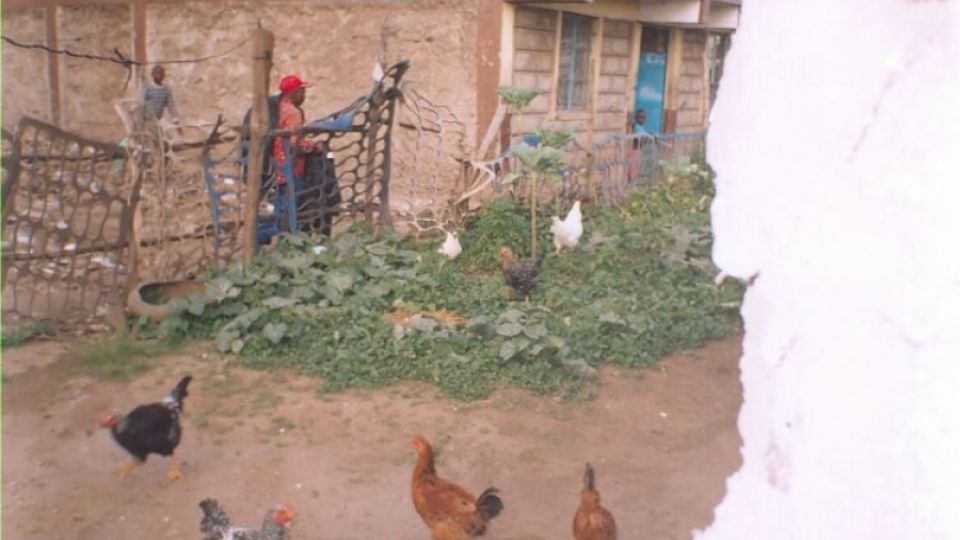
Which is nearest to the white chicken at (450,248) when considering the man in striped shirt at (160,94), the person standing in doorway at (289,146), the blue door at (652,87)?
the person standing in doorway at (289,146)

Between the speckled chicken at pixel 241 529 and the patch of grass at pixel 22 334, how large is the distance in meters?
3.26

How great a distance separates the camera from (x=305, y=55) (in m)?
10.5

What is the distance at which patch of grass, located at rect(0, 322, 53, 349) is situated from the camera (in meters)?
6.00

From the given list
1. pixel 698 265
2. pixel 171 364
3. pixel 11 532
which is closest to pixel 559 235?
pixel 698 265

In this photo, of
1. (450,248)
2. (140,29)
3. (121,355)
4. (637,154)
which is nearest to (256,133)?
(121,355)

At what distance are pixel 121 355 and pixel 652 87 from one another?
9.41 m

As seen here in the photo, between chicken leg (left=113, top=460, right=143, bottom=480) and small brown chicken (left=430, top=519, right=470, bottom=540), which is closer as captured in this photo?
small brown chicken (left=430, top=519, right=470, bottom=540)

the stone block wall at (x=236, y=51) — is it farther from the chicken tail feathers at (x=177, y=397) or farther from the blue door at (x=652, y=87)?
the chicken tail feathers at (x=177, y=397)

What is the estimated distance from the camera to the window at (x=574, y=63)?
1074cm

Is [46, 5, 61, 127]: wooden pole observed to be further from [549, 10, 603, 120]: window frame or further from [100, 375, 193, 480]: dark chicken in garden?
[100, 375, 193, 480]: dark chicken in garden

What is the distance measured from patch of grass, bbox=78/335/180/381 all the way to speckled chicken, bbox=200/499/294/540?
2.39 m

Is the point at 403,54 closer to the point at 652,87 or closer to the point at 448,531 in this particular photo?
the point at 652,87

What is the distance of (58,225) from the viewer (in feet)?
19.8

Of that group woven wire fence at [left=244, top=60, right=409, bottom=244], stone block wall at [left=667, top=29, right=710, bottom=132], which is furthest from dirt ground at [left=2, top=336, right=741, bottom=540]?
stone block wall at [left=667, top=29, right=710, bottom=132]
